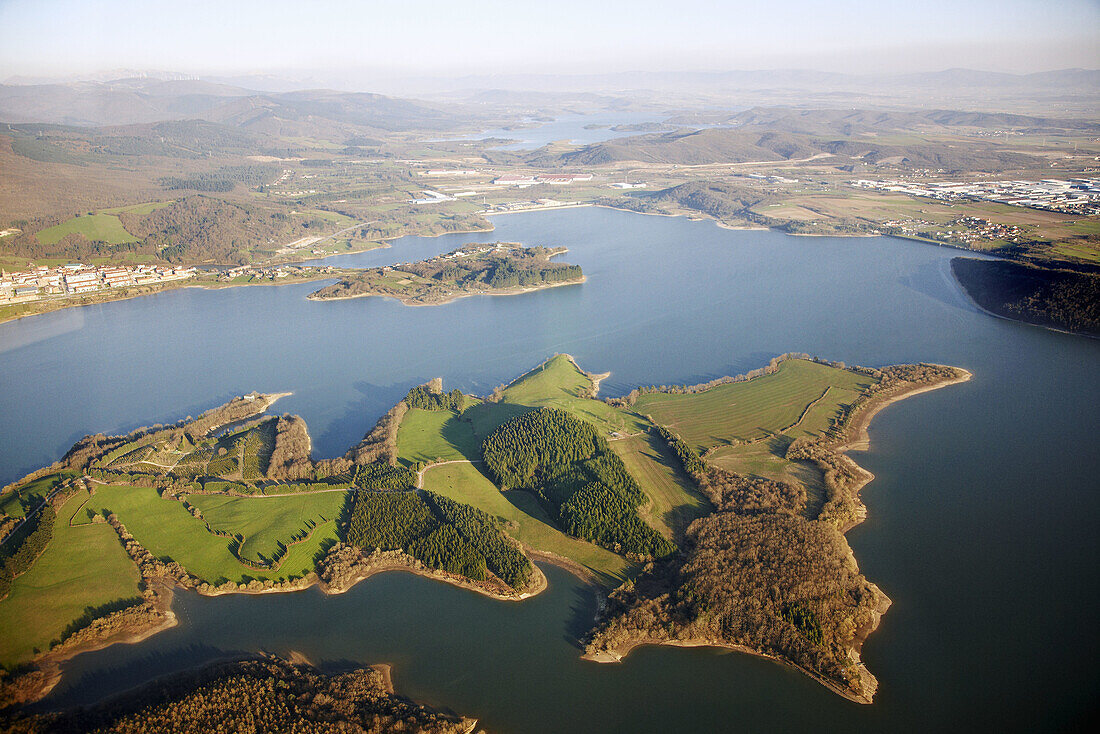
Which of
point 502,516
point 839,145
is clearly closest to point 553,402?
point 502,516

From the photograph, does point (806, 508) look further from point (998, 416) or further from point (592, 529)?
point (998, 416)

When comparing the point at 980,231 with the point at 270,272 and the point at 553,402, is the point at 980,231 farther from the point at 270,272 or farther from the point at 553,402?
the point at 270,272

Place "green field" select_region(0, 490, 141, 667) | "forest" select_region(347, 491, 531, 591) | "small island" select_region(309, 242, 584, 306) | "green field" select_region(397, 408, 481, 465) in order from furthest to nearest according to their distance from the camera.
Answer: "small island" select_region(309, 242, 584, 306) < "green field" select_region(397, 408, 481, 465) < "forest" select_region(347, 491, 531, 591) < "green field" select_region(0, 490, 141, 667)

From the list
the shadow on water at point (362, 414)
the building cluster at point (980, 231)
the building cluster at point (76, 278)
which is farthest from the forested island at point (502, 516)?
the building cluster at point (980, 231)

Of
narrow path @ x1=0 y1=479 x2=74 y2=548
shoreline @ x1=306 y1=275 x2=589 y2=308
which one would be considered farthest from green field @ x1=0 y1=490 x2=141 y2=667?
shoreline @ x1=306 y1=275 x2=589 y2=308

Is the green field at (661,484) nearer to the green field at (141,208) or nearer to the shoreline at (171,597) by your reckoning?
the shoreline at (171,597)

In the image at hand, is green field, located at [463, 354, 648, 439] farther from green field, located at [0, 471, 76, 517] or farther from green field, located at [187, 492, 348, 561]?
green field, located at [0, 471, 76, 517]

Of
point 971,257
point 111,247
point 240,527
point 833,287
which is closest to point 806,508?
point 240,527
